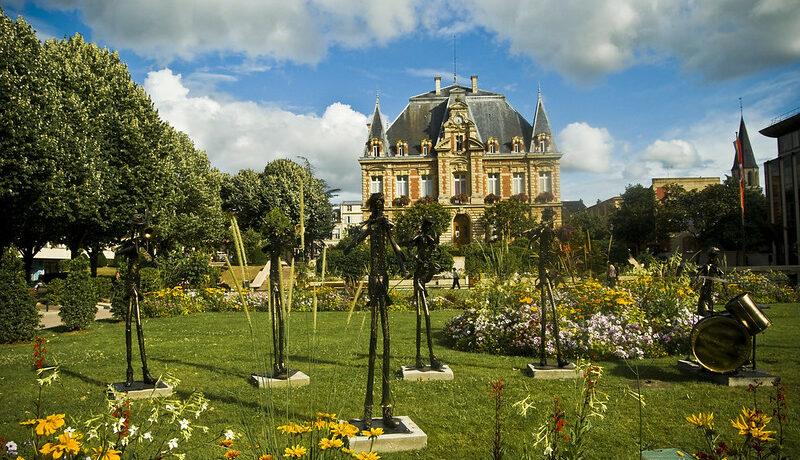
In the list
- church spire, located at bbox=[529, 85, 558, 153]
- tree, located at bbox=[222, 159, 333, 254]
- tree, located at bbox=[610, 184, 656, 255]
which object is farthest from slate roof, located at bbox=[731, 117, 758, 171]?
tree, located at bbox=[222, 159, 333, 254]

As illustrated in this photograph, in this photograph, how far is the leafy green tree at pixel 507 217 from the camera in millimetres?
40469

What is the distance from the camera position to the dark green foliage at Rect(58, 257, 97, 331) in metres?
12.8

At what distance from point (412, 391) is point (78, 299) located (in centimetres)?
1031

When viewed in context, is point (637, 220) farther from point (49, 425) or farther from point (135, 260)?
point (49, 425)

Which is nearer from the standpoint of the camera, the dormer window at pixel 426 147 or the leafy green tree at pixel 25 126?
the leafy green tree at pixel 25 126

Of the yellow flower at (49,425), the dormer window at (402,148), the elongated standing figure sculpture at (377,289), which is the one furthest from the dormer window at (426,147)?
the yellow flower at (49,425)

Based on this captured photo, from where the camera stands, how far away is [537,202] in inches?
1762

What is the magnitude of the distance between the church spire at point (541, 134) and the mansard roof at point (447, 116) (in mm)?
615

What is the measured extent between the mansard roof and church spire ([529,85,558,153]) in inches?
24.2

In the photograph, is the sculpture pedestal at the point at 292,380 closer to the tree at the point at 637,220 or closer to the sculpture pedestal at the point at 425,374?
the sculpture pedestal at the point at 425,374

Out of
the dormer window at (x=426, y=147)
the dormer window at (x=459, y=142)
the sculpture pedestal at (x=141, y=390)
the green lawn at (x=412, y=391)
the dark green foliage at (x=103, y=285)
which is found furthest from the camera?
the dormer window at (x=426, y=147)

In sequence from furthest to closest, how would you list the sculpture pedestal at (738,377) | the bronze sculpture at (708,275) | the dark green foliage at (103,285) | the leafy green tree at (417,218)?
the leafy green tree at (417,218) → the dark green foliage at (103,285) → the bronze sculpture at (708,275) → the sculpture pedestal at (738,377)

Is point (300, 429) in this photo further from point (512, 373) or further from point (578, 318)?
point (578, 318)

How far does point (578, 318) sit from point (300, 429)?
8235 millimetres
